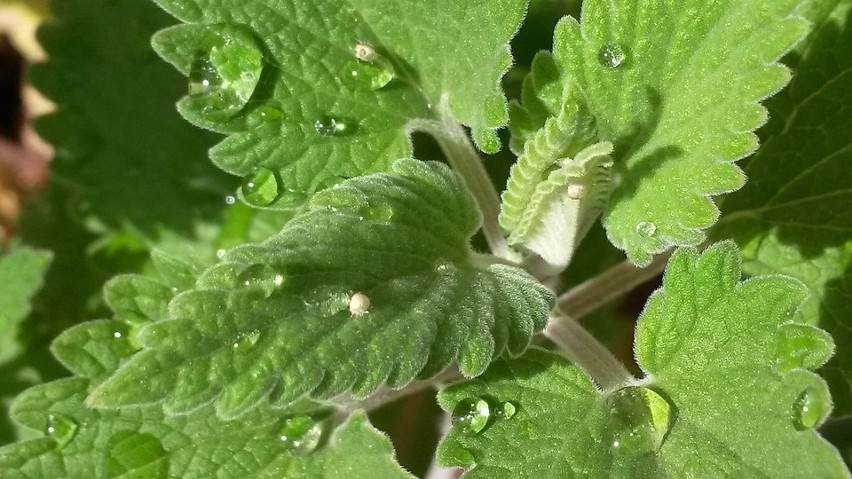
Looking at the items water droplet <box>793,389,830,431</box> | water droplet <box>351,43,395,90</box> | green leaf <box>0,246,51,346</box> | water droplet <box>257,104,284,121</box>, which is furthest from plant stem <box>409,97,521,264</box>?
green leaf <box>0,246,51,346</box>

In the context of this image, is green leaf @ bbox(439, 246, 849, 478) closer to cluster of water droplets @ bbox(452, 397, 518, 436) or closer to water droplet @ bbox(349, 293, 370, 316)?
cluster of water droplets @ bbox(452, 397, 518, 436)

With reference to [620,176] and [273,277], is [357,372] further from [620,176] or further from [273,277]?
[620,176]

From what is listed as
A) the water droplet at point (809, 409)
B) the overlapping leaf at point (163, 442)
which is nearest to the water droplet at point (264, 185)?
the overlapping leaf at point (163, 442)

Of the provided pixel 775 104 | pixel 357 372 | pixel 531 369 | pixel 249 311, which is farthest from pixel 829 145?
pixel 249 311

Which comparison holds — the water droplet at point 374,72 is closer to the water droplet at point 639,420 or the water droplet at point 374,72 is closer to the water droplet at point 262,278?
the water droplet at point 262,278

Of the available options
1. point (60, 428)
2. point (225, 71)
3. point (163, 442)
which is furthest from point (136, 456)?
point (225, 71)

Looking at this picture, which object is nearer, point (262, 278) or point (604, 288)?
point (262, 278)

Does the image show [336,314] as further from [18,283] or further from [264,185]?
[18,283]
